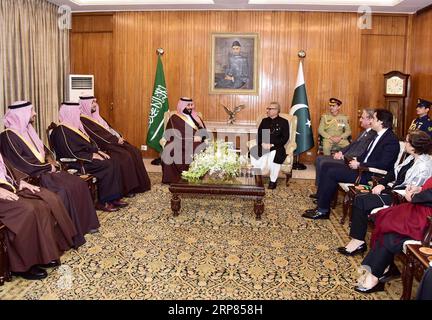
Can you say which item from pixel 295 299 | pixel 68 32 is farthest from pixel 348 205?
pixel 68 32

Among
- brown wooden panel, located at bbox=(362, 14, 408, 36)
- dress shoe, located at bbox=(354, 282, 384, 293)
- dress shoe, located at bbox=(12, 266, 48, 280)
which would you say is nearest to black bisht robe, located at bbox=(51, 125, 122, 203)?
dress shoe, located at bbox=(12, 266, 48, 280)

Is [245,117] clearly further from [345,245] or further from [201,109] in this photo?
[345,245]

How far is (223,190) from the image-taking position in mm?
5129

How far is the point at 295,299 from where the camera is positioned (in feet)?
10.9

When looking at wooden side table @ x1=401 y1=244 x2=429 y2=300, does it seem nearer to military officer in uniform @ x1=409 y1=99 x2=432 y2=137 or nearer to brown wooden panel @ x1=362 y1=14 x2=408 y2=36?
military officer in uniform @ x1=409 y1=99 x2=432 y2=137

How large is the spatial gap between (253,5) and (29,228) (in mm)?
6179

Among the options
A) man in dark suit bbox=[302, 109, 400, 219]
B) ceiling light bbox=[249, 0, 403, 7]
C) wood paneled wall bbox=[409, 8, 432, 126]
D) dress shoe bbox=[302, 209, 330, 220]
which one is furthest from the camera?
ceiling light bbox=[249, 0, 403, 7]

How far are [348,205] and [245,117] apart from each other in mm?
4115

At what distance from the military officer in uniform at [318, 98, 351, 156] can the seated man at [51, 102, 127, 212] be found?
3682mm

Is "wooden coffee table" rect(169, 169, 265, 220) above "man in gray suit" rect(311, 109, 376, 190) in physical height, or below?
below

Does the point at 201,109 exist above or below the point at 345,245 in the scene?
above

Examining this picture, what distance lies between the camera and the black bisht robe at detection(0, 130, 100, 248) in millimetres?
4379

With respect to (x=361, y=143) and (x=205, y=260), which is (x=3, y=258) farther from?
(x=361, y=143)

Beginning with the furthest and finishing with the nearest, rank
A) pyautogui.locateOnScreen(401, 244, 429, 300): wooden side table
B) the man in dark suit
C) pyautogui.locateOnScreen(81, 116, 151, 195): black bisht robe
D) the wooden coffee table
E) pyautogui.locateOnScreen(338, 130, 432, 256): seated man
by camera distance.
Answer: pyautogui.locateOnScreen(81, 116, 151, 195): black bisht robe, the wooden coffee table, the man in dark suit, pyautogui.locateOnScreen(338, 130, 432, 256): seated man, pyautogui.locateOnScreen(401, 244, 429, 300): wooden side table
